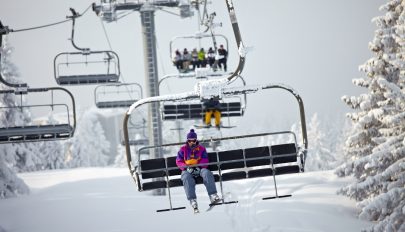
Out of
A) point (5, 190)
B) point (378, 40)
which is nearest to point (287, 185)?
point (378, 40)

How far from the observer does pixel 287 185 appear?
2762 cm

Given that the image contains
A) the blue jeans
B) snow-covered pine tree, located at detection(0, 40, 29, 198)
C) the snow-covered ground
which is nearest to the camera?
the blue jeans

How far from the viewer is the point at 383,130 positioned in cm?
1742

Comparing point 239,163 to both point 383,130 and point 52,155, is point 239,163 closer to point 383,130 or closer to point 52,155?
point 383,130

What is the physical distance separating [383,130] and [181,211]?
978 cm

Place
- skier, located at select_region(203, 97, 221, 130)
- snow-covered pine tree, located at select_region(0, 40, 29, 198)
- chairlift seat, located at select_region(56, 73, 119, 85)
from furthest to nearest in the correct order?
snow-covered pine tree, located at select_region(0, 40, 29, 198) → skier, located at select_region(203, 97, 221, 130) → chairlift seat, located at select_region(56, 73, 119, 85)

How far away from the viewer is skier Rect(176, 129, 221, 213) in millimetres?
8555

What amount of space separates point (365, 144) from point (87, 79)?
12789 mm

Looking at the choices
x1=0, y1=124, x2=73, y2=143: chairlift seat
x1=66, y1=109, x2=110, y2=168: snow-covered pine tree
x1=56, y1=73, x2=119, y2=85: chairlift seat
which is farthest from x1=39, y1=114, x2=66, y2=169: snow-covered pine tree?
x1=0, y1=124, x2=73, y2=143: chairlift seat

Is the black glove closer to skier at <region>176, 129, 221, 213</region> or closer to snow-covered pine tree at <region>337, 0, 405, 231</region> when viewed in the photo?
skier at <region>176, 129, 221, 213</region>

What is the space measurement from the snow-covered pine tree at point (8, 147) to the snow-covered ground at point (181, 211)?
1037mm

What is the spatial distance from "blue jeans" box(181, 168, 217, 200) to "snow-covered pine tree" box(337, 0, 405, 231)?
9107 millimetres

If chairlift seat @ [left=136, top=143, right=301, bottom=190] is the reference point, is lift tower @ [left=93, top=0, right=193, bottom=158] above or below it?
above

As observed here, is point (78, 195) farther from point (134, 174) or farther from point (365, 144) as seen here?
point (134, 174)
